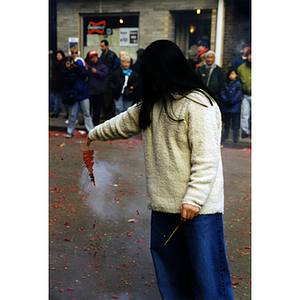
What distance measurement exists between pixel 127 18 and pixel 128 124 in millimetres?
11245

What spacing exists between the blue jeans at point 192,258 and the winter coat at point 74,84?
703 centimetres

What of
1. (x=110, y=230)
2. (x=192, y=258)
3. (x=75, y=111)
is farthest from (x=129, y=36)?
(x=192, y=258)

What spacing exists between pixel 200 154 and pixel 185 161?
115 millimetres

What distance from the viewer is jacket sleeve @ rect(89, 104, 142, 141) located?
101 inches

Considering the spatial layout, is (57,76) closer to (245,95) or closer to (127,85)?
(127,85)

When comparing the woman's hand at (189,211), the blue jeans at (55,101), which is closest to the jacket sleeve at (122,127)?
the woman's hand at (189,211)

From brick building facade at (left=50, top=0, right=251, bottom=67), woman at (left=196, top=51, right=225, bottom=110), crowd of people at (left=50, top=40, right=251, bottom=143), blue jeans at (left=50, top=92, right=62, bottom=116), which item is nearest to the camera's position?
crowd of people at (left=50, top=40, right=251, bottom=143)

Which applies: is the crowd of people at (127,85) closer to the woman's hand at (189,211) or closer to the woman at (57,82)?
the woman at (57,82)

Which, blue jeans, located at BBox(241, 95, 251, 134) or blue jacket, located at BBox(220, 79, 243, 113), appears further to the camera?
blue jeans, located at BBox(241, 95, 251, 134)

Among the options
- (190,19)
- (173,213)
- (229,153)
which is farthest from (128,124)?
(190,19)

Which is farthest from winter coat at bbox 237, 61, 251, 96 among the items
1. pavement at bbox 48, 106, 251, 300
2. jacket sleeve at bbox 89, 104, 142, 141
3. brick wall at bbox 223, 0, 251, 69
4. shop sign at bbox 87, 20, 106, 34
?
jacket sleeve at bbox 89, 104, 142, 141

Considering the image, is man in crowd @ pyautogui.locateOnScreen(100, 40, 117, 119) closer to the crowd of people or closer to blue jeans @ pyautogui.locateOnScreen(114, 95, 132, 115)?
the crowd of people

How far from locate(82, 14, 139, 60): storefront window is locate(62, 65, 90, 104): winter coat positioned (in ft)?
13.2

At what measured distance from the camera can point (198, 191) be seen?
7.13ft
